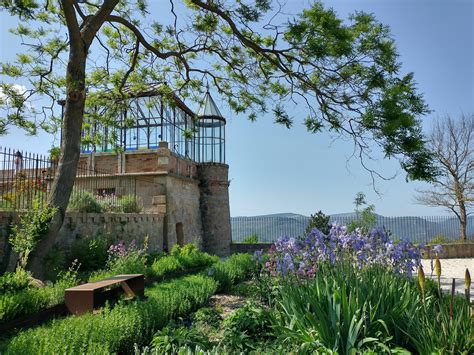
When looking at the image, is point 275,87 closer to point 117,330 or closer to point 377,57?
point 377,57

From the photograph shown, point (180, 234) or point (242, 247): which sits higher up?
point (180, 234)

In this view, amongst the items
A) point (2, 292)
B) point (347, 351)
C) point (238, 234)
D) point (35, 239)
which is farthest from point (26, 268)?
point (238, 234)

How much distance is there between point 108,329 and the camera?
3.78 m

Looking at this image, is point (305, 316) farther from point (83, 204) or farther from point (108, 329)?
point (83, 204)

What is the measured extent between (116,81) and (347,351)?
9.20 meters

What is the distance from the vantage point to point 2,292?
5336mm

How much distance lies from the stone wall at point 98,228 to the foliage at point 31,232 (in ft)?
1.16

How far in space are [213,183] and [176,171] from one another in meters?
2.95

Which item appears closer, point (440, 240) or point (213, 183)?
point (213, 183)

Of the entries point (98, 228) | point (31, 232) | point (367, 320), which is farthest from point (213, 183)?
point (367, 320)

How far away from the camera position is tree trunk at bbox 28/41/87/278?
7.17 m

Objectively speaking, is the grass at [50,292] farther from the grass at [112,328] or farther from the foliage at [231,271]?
the foliage at [231,271]

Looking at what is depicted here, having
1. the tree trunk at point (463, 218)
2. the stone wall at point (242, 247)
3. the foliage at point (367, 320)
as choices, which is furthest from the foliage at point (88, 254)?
the tree trunk at point (463, 218)

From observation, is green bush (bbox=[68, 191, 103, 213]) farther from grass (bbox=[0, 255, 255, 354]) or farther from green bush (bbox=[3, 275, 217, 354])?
green bush (bbox=[3, 275, 217, 354])
